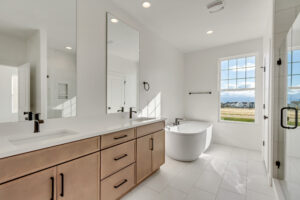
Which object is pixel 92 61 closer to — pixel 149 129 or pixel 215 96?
pixel 149 129

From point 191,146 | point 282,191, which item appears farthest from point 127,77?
point 282,191

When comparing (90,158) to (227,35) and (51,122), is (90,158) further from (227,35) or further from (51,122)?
(227,35)

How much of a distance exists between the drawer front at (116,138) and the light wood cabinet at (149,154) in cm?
20

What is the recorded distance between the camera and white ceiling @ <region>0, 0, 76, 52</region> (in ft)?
4.26

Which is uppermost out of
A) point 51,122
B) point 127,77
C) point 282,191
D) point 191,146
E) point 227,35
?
point 227,35

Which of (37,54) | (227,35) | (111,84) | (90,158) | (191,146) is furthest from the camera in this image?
(227,35)

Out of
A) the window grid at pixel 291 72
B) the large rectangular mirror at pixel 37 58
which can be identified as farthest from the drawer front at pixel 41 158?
the window grid at pixel 291 72

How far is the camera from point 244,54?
3.55 meters

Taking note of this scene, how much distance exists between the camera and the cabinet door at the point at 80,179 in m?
1.14

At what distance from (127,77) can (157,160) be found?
1503mm

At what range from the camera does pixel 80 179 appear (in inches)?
49.7

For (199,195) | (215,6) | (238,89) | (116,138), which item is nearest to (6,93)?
(116,138)

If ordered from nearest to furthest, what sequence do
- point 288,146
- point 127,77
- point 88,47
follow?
point 288,146 → point 88,47 → point 127,77

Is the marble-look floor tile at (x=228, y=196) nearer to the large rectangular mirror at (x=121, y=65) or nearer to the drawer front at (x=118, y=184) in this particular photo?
the drawer front at (x=118, y=184)
